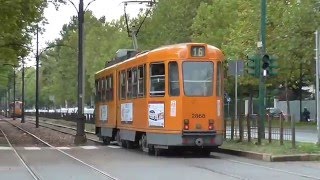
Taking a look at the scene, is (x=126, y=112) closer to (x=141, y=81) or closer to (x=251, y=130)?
(x=141, y=81)

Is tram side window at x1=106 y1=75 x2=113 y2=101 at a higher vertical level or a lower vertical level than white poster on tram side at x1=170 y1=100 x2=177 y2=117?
higher

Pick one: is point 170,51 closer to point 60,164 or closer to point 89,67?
point 60,164

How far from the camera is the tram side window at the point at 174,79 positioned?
19.5 meters

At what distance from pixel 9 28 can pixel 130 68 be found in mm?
8411

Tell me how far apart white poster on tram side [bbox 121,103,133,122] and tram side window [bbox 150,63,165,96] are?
2501mm

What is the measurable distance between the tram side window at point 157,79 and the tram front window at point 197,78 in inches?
31.9

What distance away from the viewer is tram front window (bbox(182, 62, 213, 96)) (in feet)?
64.1

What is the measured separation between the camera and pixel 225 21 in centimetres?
5016

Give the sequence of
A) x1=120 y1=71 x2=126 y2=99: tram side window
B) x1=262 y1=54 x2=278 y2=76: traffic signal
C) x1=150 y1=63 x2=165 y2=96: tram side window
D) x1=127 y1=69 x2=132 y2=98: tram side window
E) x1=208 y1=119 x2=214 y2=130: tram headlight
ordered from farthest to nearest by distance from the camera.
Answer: x1=120 y1=71 x2=126 y2=99: tram side window → x1=127 y1=69 x2=132 y2=98: tram side window → x1=262 y1=54 x2=278 y2=76: traffic signal → x1=150 y1=63 x2=165 y2=96: tram side window → x1=208 y1=119 x2=214 y2=130: tram headlight

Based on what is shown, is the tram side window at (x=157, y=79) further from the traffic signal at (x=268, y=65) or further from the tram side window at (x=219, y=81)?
the traffic signal at (x=268, y=65)

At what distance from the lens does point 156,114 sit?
2000 cm

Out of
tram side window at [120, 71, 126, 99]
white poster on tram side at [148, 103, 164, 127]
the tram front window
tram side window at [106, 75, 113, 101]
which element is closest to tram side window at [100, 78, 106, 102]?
tram side window at [106, 75, 113, 101]

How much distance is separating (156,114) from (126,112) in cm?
339

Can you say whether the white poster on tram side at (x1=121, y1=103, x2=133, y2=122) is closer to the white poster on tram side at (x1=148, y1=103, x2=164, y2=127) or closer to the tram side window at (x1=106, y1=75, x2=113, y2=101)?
the white poster on tram side at (x1=148, y1=103, x2=164, y2=127)
